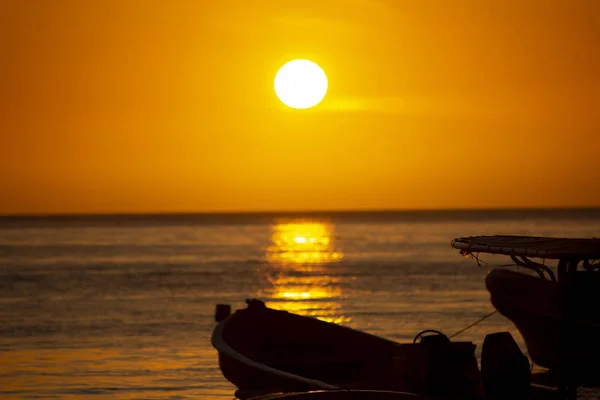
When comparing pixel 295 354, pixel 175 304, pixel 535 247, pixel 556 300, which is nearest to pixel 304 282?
pixel 175 304

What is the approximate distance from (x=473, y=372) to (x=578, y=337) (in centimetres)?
619

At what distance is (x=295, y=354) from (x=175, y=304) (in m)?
16.1

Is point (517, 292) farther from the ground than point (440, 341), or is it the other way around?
point (517, 292)

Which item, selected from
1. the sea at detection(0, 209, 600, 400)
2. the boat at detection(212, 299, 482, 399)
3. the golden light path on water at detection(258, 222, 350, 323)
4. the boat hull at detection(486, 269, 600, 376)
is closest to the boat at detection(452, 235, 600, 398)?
the boat hull at detection(486, 269, 600, 376)

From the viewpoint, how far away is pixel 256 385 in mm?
11281

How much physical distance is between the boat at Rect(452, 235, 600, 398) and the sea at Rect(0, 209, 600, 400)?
141 inches

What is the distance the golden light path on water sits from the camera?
91.2 feet

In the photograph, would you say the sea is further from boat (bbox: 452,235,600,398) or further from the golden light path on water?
boat (bbox: 452,235,600,398)

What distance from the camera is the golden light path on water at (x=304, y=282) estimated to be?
27797 mm

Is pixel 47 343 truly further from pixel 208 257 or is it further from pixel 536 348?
pixel 208 257

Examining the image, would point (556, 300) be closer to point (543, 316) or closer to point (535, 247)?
point (543, 316)

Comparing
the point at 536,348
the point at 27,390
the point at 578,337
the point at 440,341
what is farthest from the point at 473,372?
the point at 27,390

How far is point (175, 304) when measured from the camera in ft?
94.6

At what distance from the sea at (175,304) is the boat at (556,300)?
3.57 m
